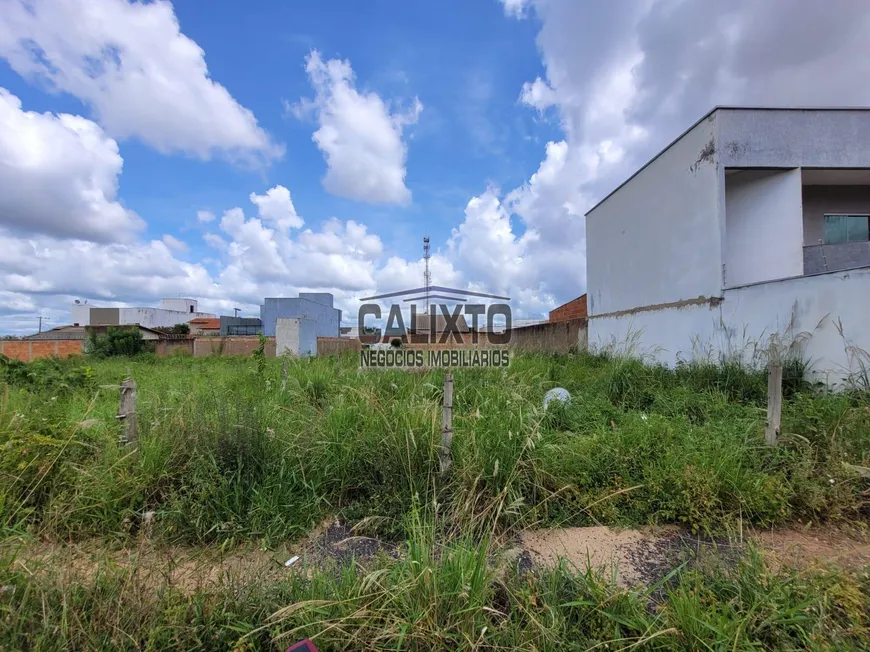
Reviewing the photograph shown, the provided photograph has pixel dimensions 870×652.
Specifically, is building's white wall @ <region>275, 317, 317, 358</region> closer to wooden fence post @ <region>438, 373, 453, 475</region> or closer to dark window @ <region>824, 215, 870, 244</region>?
wooden fence post @ <region>438, 373, 453, 475</region>

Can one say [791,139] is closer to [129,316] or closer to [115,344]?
[115,344]

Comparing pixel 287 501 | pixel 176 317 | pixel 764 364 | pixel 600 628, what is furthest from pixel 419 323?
pixel 176 317

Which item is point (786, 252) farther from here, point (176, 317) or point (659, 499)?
point (176, 317)

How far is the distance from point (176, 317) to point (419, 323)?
114 feet

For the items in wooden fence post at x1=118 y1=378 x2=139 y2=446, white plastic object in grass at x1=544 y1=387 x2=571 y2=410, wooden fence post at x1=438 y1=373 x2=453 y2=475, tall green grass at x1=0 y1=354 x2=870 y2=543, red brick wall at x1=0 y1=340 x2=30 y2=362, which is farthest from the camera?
red brick wall at x1=0 y1=340 x2=30 y2=362

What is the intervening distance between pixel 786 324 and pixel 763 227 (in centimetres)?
230

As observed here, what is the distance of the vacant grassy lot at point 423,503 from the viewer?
1.27 m

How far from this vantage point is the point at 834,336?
3857 mm

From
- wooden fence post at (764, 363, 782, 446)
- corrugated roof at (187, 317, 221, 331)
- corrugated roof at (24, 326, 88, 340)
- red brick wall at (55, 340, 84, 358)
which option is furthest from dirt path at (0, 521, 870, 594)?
corrugated roof at (187, 317, 221, 331)

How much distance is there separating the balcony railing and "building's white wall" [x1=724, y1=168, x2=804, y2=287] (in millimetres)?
621

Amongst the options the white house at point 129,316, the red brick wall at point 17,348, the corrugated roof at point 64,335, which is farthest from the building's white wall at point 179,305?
the red brick wall at point 17,348

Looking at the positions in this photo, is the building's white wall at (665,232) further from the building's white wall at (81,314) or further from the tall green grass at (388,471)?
the building's white wall at (81,314)

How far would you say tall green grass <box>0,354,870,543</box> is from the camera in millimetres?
1984

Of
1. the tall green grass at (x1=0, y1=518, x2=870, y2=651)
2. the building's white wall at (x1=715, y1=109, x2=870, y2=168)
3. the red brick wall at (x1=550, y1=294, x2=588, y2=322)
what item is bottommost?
the tall green grass at (x1=0, y1=518, x2=870, y2=651)
